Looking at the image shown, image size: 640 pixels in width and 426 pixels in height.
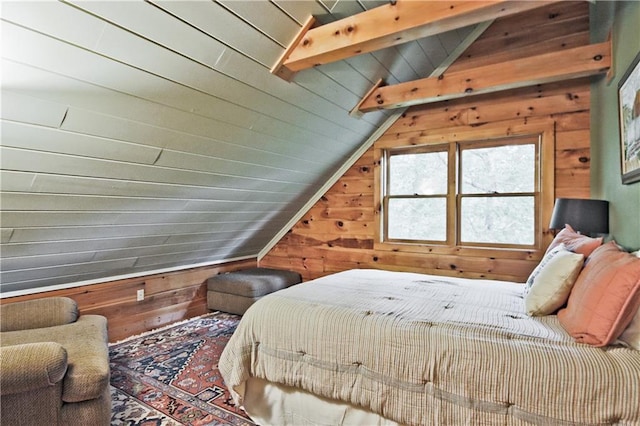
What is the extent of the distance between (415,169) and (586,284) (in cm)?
222

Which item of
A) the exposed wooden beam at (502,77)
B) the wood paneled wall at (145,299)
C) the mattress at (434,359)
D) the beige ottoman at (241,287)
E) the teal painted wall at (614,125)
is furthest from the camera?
the beige ottoman at (241,287)

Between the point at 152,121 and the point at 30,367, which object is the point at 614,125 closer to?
the point at 152,121

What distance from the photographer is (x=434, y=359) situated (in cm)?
146

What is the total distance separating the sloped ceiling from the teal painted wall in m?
1.09

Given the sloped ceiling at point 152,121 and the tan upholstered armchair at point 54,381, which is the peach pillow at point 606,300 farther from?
the tan upholstered armchair at point 54,381

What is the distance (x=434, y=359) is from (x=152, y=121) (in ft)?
6.02

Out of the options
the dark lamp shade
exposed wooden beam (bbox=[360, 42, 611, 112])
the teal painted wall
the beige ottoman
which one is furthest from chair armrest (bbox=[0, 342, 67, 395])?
the dark lamp shade

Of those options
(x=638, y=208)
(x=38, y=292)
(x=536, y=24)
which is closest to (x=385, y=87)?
(x=536, y=24)

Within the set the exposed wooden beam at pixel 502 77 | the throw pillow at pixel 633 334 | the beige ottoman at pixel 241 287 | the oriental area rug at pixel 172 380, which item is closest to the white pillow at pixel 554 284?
the throw pillow at pixel 633 334

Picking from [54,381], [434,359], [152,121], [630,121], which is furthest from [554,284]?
[54,381]

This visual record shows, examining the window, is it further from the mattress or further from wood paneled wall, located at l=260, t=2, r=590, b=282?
the mattress

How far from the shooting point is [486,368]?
1356mm

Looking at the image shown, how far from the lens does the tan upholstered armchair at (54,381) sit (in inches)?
56.9

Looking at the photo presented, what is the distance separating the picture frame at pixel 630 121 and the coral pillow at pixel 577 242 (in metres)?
0.35
